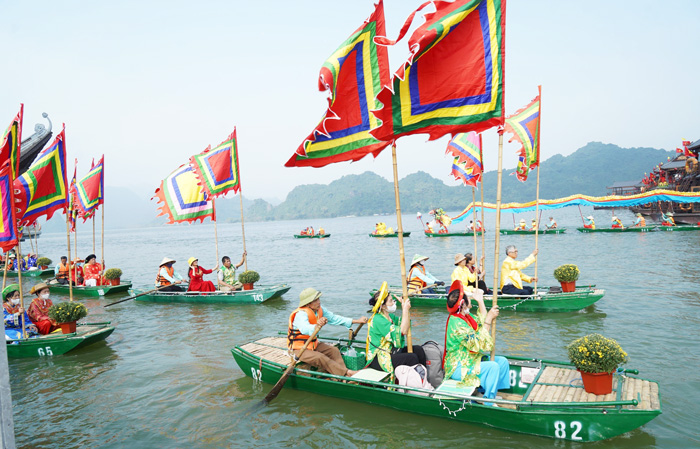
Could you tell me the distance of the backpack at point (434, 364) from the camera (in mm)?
8000

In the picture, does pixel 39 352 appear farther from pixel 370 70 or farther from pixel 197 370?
pixel 370 70

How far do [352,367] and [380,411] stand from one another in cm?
127

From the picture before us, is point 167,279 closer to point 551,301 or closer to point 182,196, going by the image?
point 182,196

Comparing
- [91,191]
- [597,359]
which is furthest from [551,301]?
[91,191]

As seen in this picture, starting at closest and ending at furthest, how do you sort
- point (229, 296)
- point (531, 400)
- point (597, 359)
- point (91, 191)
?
point (597, 359) → point (531, 400) → point (229, 296) → point (91, 191)

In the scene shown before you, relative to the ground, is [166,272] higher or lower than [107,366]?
higher

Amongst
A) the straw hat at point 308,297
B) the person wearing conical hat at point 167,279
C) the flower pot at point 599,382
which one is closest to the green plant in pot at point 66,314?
the person wearing conical hat at point 167,279

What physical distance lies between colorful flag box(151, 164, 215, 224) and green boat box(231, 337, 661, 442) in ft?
36.1

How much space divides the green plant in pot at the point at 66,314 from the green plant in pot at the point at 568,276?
1510 centimetres

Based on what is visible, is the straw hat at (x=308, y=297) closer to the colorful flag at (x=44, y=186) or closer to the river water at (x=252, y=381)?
the river water at (x=252, y=381)

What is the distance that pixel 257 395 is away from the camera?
9.50m

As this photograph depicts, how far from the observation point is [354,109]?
7.89 metres

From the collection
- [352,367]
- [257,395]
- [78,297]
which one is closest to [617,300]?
[352,367]

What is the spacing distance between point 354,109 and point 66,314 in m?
10.6
